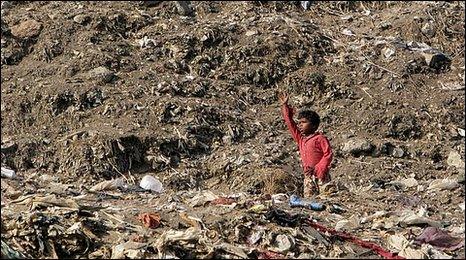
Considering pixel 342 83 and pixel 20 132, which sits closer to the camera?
pixel 20 132

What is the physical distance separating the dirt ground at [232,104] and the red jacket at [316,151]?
0.63 feet

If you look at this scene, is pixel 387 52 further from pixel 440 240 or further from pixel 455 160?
pixel 440 240

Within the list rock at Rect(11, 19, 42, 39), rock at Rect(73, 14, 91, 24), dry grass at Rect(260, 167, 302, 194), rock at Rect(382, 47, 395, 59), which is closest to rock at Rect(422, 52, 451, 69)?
rock at Rect(382, 47, 395, 59)

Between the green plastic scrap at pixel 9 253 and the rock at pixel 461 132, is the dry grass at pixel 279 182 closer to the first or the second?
the rock at pixel 461 132

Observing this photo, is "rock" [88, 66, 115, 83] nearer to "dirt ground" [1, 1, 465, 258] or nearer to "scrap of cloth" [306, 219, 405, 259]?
"dirt ground" [1, 1, 465, 258]

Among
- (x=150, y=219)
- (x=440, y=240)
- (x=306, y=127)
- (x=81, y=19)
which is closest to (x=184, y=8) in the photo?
(x=81, y=19)

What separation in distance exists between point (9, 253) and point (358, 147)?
3.98 metres

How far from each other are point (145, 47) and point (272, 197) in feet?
10.8

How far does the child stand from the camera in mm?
5650

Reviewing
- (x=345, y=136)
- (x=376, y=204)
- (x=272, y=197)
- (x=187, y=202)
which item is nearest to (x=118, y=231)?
(x=187, y=202)

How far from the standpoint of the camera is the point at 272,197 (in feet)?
17.4

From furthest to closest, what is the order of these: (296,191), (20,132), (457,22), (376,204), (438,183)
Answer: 1. (457,22)
2. (20,132)
3. (296,191)
4. (438,183)
5. (376,204)

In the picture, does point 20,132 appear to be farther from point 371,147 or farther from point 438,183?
point 438,183

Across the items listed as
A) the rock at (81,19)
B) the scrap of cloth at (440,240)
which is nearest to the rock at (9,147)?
the rock at (81,19)
